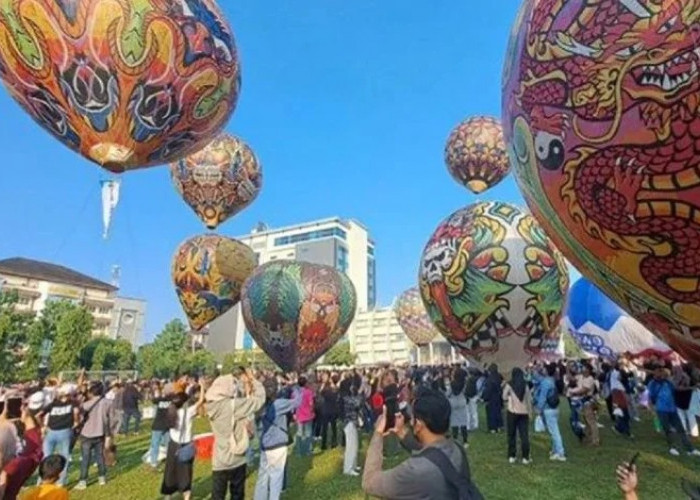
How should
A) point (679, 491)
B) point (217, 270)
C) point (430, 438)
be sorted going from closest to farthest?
point (430, 438)
point (679, 491)
point (217, 270)

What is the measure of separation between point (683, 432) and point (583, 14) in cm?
920

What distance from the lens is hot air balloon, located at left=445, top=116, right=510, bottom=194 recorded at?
16.0m

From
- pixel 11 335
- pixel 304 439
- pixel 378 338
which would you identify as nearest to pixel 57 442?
pixel 304 439

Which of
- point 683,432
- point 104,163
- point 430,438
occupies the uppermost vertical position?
point 104,163

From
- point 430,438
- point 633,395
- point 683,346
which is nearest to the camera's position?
point 430,438

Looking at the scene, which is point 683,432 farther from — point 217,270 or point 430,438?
point 217,270

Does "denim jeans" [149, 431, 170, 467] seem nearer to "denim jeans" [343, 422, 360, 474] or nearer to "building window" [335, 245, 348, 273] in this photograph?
"denim jeans" [343, 422, 360, 474]

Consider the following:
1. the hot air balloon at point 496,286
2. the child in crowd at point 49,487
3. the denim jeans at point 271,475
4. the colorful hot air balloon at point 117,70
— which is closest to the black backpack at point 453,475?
the child in crowd at point 49,487

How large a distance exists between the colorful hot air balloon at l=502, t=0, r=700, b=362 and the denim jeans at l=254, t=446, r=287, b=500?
4662mm

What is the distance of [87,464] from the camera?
8812 millimetres

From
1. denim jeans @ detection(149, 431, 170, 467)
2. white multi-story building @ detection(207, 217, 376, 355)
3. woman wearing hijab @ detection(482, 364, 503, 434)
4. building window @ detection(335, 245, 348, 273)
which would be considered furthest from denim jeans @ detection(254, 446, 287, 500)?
building window @ detection(335, 245, 348, 273)

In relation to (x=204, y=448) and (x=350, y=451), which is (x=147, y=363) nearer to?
(x=204, y=448)

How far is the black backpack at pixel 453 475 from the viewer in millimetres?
2514

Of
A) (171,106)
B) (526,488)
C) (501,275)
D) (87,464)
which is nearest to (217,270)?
(87,464)
